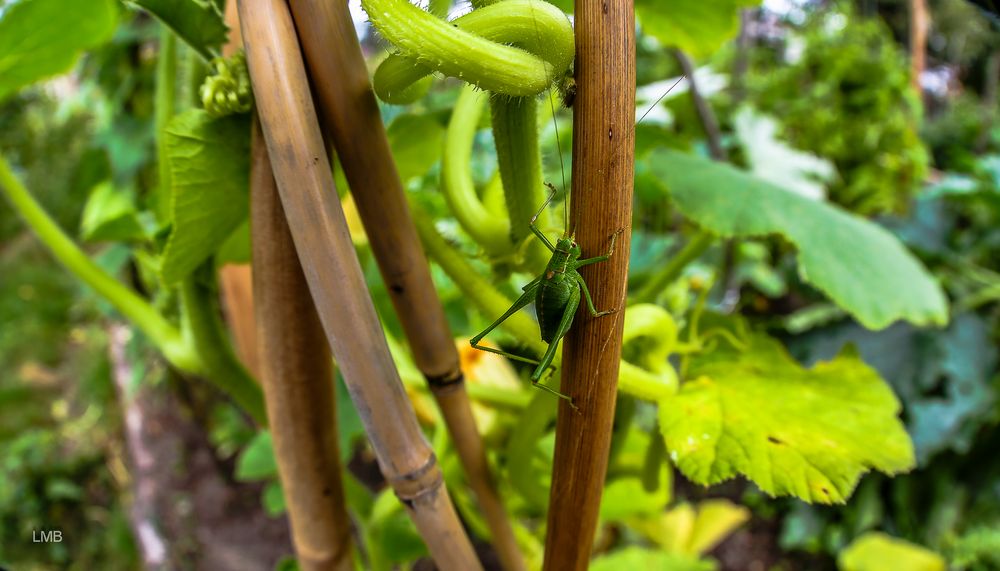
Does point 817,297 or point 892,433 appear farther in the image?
point 817,297

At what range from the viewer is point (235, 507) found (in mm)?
1556

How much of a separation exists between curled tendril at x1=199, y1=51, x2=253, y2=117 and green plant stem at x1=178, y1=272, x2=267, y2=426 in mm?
187

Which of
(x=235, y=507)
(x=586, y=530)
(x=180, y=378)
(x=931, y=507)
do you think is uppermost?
(x=586, y=530)

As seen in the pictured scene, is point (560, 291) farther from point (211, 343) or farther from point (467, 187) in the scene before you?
point (211, 343)

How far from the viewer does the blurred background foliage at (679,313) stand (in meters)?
0.77

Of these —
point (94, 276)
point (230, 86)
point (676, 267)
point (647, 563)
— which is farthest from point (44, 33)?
point (647, 563)

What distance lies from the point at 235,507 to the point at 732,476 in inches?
57.4

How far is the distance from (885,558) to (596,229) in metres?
1.49

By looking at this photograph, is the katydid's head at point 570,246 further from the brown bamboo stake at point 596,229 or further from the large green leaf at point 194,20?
the large green leaf at point 194,20

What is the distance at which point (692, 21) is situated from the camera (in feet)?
2.08

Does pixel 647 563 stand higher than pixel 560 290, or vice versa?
pixel 560 290

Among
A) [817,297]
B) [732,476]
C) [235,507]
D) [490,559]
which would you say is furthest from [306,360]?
[817,297]

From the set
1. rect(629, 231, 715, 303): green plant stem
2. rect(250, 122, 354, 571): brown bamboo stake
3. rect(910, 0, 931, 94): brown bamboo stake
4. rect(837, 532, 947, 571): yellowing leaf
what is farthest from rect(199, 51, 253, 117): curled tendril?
rect(910, 0, 931, 94): brown bamboo stake

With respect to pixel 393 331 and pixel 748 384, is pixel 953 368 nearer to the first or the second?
pixel 748 384
